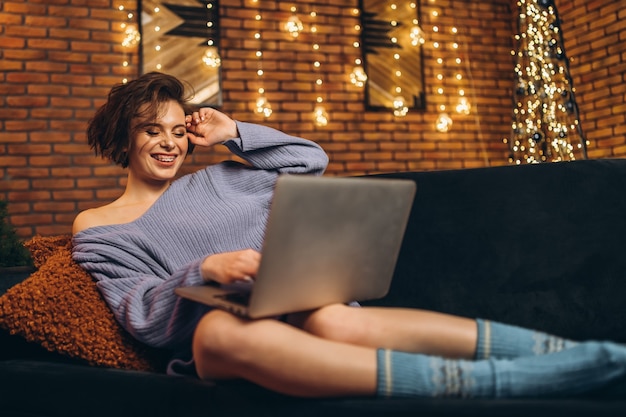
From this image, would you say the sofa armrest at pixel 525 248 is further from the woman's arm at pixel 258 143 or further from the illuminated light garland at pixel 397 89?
the illuminated light garland at pixel 397 89

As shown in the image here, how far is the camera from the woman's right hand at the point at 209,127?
2.17m

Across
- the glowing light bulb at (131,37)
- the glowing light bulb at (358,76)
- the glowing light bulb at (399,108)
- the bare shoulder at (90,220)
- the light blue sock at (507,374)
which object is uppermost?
the glowing light bulb at (131,37)

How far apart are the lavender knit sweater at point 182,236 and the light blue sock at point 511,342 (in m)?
0.62

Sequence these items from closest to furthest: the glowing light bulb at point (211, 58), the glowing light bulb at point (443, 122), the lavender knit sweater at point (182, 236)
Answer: the lavender knit sweater at point (182, 236) < the glowing light bulb at point (211, 58) < the glowing light bulb at point (443, 122)

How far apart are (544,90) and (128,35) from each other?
276 centimetres

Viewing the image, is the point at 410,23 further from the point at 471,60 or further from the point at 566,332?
the point at 566,332

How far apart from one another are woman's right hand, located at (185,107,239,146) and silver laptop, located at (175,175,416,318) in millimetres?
826

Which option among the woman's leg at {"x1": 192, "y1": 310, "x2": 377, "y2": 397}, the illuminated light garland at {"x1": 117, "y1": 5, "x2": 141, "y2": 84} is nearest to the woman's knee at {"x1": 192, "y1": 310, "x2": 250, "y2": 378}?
the woman's leg at {"x1": 192, "y1": 310, "x2": 377, "y2": 397}

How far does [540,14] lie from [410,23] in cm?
114

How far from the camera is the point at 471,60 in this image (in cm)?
561

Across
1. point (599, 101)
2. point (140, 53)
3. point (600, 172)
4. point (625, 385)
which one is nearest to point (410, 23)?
point (599, 101)

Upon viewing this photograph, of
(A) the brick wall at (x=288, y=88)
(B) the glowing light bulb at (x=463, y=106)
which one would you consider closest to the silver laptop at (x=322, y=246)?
(A) the brick wall at (x=288, y=88)

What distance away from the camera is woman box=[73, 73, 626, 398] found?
1.17 metres

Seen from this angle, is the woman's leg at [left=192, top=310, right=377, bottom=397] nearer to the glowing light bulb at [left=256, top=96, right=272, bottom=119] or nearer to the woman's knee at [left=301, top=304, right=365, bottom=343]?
the woman's knee at [left=301, top=304, right=365, bottom=343]
